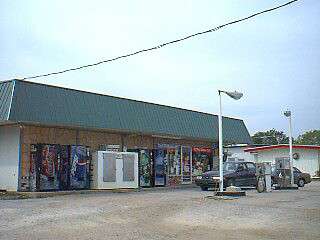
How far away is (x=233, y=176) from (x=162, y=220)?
13.5 meters

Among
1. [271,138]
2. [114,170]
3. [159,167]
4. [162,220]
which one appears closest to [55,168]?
[114,170]

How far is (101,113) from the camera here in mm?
23547

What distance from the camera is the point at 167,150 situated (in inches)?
1171

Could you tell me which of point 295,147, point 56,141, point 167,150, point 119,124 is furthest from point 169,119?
point 295,147

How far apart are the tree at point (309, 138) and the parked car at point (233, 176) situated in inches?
3922

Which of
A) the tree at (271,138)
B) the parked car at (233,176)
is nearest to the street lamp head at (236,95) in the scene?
the parked car at (233,176)

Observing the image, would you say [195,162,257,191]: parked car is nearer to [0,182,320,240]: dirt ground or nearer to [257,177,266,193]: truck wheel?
[257,177,266,193]: truck wheel

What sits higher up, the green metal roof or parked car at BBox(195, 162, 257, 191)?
the green metal roof

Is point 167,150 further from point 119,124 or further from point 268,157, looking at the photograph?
point 268,157

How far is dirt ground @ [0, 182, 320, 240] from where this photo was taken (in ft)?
32.5

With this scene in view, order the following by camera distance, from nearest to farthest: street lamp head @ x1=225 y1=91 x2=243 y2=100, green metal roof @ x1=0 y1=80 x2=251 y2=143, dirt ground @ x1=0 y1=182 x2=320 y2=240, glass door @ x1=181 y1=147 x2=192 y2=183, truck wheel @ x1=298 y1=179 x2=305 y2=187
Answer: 1. dirt ground @ x1=0 y1=182 x2=320 y2=240
2. street lamp head @ x1=225 y1=91 x2=243 y2=100
3. green metal roof @ x1=0 y1=80 x2=251 y2=143
4. truck wheel @ x1=298 y1=179 x2=305 y2=187
5. glass door @ x1=181 y1=147 x2=192 y2=183

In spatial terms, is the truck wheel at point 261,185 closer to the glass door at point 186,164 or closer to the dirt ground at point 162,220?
the dirt ground at point 162,220

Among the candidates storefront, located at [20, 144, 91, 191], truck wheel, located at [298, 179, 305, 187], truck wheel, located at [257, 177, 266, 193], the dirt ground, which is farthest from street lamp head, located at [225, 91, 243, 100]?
truck wheel, located at [298, 179, 305, 187]

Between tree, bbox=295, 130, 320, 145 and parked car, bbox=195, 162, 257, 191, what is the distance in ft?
327
